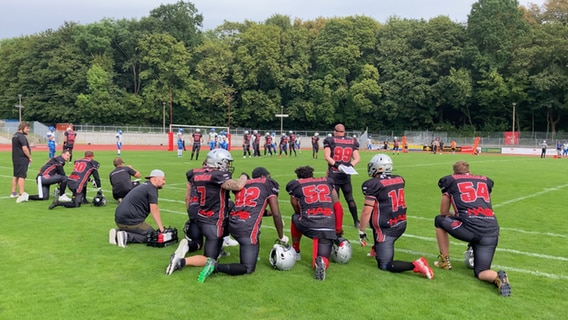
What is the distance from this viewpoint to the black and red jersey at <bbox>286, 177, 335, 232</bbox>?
20.4 ft

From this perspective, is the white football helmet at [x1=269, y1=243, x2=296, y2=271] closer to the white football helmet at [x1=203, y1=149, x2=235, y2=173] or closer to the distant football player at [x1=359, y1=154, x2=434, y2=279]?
the distant football player at [x1=359, y1=154, x2=434, y2=279]

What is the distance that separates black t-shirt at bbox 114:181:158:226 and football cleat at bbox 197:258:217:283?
2136 millimetres

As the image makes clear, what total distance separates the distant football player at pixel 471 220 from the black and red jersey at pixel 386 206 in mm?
564

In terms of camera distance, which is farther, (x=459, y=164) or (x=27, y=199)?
(x=27, y=199)

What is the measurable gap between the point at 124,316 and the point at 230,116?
64402 mm

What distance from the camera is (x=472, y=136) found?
60.9 meters

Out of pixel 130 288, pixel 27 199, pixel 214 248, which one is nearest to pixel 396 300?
pixel 214 248

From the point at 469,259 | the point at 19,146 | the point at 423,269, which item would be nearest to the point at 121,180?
the point at 19,146

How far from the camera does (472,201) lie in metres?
5.89

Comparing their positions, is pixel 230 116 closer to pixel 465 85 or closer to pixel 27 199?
pixel 465 85

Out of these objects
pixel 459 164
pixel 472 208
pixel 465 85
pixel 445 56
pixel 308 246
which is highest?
pixel 445 56

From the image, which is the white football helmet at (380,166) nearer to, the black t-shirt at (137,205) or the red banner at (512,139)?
the black t-shirt at (137,205)

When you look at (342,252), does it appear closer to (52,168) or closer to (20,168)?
(52,168)

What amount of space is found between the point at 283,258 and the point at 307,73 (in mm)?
65525
